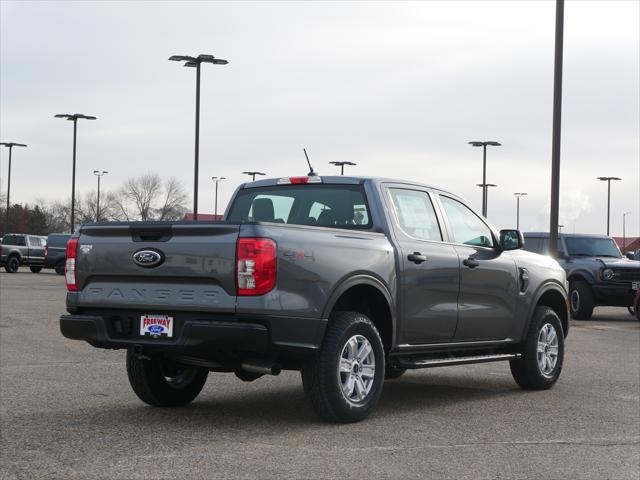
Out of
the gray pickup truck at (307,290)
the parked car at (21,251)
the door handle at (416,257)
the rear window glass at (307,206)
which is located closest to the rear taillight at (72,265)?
the gray pickup truck at (307,290)

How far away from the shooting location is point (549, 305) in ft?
35.7

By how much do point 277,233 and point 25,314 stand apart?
42.6 feet

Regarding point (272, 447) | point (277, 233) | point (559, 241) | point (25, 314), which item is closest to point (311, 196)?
point (277, 233)

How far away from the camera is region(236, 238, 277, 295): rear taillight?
7.11 metres

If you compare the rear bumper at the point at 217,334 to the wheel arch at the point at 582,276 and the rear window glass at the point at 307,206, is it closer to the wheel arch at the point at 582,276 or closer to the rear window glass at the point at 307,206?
the rear window glass at the point at 307,206

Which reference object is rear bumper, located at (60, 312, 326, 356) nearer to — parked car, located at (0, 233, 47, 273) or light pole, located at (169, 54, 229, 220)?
light pole, located at (169, 54, 229, 220)

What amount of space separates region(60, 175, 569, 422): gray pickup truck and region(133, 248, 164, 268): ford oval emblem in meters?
0.01

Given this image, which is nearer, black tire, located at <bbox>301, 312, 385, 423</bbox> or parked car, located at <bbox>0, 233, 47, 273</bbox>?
black tire, located at <bbox>301, 312, 385, 423</bbox>

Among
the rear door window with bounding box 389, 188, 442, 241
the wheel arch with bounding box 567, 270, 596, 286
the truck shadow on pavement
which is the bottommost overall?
the truck shadow on pavement

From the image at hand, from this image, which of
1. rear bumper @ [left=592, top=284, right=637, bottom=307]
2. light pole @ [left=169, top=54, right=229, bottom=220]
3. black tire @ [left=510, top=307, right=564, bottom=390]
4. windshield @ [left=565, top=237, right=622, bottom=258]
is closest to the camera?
black tire @ [left=510, top=307, right=564, bottom=390]

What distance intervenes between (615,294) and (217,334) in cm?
1534

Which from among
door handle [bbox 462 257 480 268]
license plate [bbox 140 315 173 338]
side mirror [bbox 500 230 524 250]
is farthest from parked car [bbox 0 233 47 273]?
license plate [bbox 140 315 173 338]

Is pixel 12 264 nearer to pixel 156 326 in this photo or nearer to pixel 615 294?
pixel 615 294

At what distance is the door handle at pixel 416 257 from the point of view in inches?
332
